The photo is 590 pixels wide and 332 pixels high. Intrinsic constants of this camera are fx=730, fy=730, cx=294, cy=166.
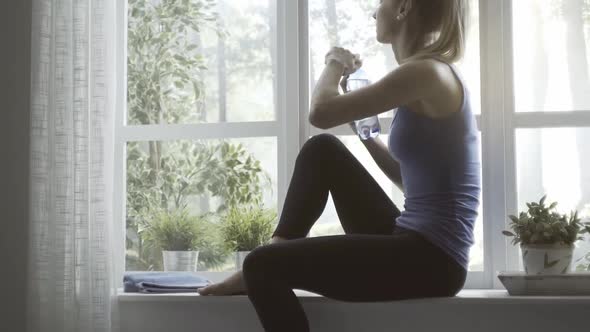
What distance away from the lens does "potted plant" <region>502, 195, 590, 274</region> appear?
198cm

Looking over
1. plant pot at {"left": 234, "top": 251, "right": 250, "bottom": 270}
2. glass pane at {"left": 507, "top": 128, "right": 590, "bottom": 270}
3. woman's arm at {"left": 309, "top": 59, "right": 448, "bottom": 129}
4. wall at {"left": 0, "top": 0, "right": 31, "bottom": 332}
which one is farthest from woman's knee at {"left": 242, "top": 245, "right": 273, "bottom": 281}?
wall at {"left": 0, "top": 0, "right": 31, "bottom": 332}

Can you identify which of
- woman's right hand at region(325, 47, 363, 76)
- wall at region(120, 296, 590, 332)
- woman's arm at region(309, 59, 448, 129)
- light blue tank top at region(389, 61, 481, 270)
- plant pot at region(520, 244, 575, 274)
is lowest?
wall at region(120, 296, 590, 332)

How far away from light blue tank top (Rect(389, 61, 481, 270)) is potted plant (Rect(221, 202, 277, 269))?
2.34 ft

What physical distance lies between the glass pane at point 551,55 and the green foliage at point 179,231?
3.72 ft

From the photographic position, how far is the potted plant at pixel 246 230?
94.6 inches

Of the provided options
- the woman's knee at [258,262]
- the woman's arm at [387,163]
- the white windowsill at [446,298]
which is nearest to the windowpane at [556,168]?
the white windowsill at [446,298]

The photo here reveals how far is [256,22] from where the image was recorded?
2.57 m

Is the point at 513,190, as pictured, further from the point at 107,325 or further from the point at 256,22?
the point at 107,325

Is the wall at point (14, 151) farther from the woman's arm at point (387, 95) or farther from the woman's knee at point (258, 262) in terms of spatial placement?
the woman's arm at point (387, 95)

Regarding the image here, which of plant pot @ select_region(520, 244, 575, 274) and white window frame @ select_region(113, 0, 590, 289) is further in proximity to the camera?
white window frame @ select_region(113, 0, 590, 289)

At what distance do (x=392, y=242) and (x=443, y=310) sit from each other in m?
0.35

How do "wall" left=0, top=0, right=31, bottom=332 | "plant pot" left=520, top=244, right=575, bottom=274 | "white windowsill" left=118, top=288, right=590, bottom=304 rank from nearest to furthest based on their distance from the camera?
"white windowsill" left=118, top=288, right=590, bottom=304, "plant pot" left=520, top=244, right=575, bottom=274, "wall" left=0, top=0, right=31, bottom=332

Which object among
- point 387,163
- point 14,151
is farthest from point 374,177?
point 14,151

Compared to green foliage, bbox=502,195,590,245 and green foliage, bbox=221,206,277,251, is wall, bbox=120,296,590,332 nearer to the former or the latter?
green foliage, bbox=502,195,590,245
